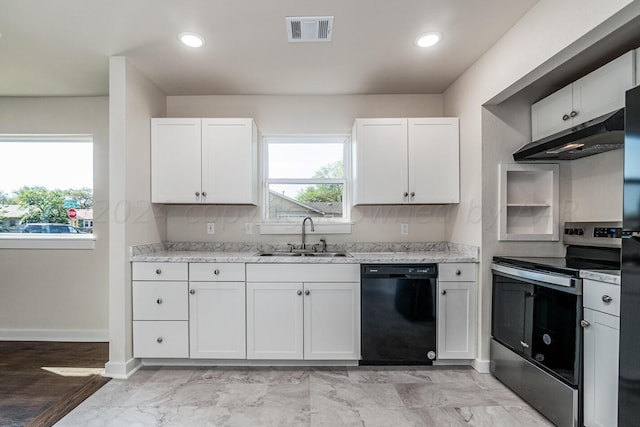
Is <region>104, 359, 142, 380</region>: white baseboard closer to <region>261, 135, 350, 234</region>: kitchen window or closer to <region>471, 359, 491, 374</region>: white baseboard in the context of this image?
<region>261, 135, 350, 234</region>: kitchen window

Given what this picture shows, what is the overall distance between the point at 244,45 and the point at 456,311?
2645 mm

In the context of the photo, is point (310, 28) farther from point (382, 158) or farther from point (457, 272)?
point (457, 272)

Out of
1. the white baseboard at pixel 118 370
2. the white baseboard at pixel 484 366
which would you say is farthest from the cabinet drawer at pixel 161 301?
the white baseboard at pixel 484 366

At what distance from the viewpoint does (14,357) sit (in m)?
3.05

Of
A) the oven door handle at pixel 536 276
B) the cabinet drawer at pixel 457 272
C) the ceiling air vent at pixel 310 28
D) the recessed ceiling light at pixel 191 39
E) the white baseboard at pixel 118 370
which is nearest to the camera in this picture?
the oven door handle at pixel 536 276

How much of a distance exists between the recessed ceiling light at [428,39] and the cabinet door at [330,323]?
Answer: 1.89 m

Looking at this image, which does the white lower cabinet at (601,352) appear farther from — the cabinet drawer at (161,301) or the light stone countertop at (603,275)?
the cabinet drawer at (161,301)

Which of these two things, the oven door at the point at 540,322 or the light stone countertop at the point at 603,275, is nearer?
the light stone countertop at the point at 603,275

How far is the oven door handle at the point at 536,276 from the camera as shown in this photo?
1930mm

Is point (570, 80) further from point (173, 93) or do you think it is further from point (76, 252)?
point (76, 252)

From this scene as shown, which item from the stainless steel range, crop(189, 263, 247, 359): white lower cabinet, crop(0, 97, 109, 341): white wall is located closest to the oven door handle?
the stainless steel range

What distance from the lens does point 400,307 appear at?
2.75 meters

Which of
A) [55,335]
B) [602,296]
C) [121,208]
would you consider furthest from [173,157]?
[602,296]

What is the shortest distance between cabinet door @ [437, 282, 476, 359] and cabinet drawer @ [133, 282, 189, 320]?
2089 mm
